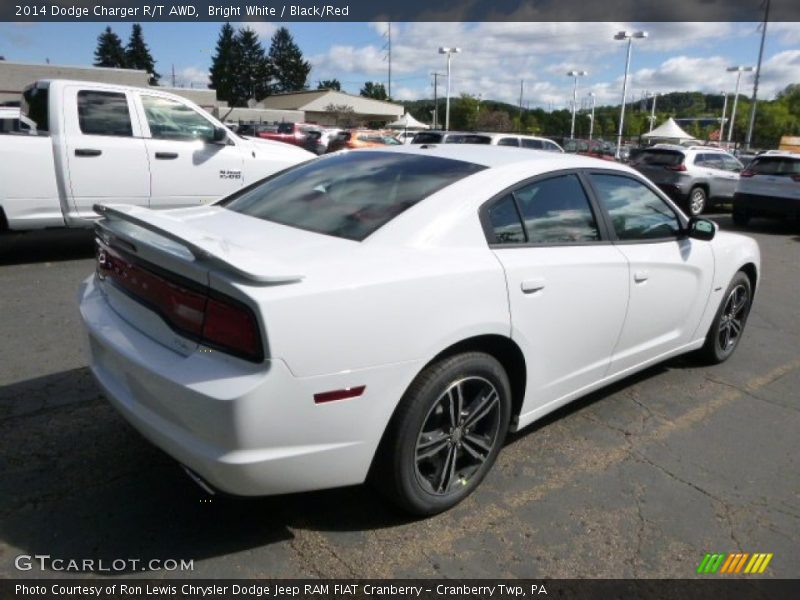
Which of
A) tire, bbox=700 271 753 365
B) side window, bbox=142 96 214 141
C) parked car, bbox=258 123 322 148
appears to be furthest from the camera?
parked car, bbox=258 123 322 148

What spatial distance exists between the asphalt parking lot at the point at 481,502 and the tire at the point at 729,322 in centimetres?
46

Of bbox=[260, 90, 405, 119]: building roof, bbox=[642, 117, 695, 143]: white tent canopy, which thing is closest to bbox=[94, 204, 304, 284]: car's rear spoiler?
bbox=[642, 117, 695, 143]: white tent canopy

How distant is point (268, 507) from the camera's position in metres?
2.69

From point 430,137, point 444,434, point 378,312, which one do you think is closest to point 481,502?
point 444,434

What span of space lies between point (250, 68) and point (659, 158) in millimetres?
109167

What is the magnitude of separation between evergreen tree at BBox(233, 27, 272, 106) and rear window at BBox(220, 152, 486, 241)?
11431 cm

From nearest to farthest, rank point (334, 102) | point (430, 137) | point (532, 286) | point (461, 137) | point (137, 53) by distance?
point (532, 286), point (461, 137), point (430, 137), point (334, 102), point (137, 53)

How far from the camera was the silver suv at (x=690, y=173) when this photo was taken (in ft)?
46.5

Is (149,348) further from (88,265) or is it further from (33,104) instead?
(33,104)

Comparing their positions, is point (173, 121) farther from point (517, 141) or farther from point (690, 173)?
point (690, 173)

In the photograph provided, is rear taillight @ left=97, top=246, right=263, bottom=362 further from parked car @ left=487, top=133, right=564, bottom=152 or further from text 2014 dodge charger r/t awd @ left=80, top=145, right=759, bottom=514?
parked car @ left=487, top=133, right=564, bottom=152

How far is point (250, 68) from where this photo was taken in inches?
4395

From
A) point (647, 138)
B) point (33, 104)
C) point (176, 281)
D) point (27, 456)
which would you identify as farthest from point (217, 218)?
point (647, 138)

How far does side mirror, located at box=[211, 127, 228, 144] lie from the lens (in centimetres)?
749
